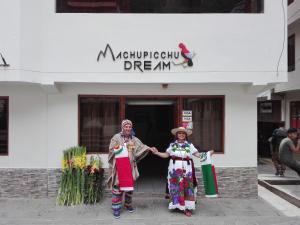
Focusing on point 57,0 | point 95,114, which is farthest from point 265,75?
point 57,0

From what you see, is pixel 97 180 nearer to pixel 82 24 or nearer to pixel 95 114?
pixel 95 114

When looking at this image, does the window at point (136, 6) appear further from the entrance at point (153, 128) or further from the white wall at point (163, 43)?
the entrance at point (153, 128)

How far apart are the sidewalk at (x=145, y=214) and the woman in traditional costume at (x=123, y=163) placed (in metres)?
0.40

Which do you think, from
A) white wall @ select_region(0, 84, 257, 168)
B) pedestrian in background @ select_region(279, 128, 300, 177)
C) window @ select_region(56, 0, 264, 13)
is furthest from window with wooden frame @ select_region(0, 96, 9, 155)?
pedestrian in background @ select_region(279, 128, 300, 177)

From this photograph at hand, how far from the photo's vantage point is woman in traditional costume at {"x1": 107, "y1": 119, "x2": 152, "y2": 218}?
7.47m

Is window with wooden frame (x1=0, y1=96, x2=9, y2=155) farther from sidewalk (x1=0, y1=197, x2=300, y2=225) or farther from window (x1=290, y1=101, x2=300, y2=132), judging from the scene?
window (x1=290, y1=101, x2=300, y2=132)

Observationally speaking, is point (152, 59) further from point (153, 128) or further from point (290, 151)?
point (153, 128)

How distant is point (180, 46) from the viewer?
8.24 m

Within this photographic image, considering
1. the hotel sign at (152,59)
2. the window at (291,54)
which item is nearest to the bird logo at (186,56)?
the hotel sign at (152,59)

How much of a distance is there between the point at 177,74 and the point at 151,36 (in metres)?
0.96

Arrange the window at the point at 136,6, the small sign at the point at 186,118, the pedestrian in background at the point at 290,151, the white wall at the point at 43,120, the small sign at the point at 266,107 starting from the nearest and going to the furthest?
the window at the point at 136,6
the white wall at the point at 43,120
the small sign at the point at 186,118
the pedestrian in background at the point at 290,151
the small sign at the point at 266,107

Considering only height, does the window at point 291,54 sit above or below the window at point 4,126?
above

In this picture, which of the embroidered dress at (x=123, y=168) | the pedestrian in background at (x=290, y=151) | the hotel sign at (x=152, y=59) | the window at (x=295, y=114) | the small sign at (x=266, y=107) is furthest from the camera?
the small sign at (x=266, y=107)

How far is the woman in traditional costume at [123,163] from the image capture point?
24.5 ft
